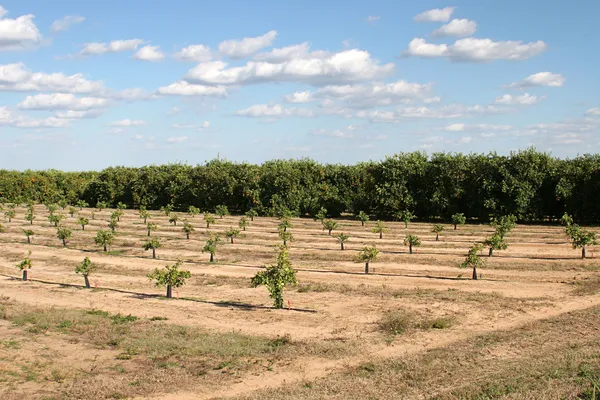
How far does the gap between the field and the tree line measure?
18.7 m

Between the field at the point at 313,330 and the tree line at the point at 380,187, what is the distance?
61.4 feet

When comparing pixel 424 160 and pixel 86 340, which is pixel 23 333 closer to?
pixel 86 340

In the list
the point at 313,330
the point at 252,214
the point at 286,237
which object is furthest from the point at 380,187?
the point at 313,330

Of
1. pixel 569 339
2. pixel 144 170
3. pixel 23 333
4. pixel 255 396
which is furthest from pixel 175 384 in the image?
pixel 144 170

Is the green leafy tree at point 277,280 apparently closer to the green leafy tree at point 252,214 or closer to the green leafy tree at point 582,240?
the green leafy tree at point 582,240

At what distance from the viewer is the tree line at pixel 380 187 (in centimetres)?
5275

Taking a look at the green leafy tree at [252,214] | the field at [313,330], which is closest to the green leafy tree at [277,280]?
the field at [313,330]

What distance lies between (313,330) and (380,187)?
4098 centimetres

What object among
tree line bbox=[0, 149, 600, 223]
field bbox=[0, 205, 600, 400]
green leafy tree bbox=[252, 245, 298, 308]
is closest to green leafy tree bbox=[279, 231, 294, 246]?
field bbox=[0, 205, 600, 400]

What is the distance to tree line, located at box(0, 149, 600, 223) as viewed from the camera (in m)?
52.8

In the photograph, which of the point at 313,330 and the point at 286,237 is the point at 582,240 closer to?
the point at 286,237

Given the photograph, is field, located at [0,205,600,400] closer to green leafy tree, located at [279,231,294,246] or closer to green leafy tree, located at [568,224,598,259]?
green leafy tree, located at [568,224,598,259]

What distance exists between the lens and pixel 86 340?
18719mm

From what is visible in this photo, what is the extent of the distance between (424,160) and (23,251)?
1583 inches
